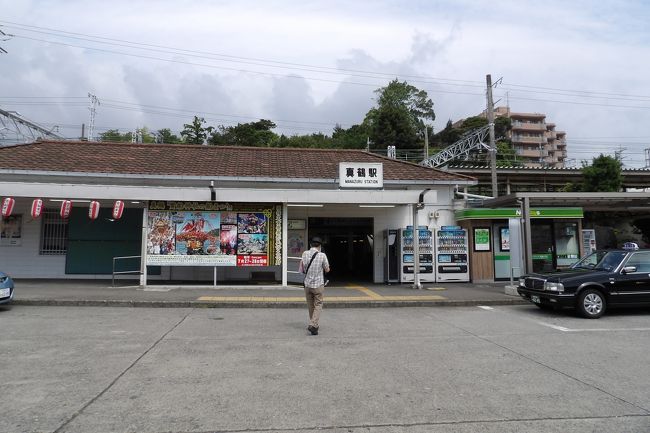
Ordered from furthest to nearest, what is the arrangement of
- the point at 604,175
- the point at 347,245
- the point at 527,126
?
the point at 527,126 → the point at 604,175 → the point at 347,245

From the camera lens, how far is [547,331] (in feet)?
28.6

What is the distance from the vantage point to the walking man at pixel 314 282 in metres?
8.21

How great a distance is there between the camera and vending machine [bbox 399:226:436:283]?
15953 mm

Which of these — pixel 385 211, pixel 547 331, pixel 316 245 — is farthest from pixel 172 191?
pixel 547 331

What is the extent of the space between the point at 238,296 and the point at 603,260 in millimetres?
9353

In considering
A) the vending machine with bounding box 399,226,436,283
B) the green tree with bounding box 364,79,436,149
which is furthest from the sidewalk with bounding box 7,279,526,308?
→ the green tree with bounding box 364,79,436,149

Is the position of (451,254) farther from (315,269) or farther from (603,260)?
(315,269)

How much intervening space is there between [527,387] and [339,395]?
226 centimetres

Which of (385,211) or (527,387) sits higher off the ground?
(385,211)

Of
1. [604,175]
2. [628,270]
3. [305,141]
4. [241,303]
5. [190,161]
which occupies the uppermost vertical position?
[305,141]

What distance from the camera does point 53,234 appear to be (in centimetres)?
1571

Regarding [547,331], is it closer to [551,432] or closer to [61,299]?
[551,432]

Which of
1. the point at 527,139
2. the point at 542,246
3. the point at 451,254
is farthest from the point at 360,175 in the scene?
the point at 527,139

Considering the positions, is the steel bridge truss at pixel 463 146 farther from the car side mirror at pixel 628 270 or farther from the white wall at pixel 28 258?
the white wall at pixel 28 258
